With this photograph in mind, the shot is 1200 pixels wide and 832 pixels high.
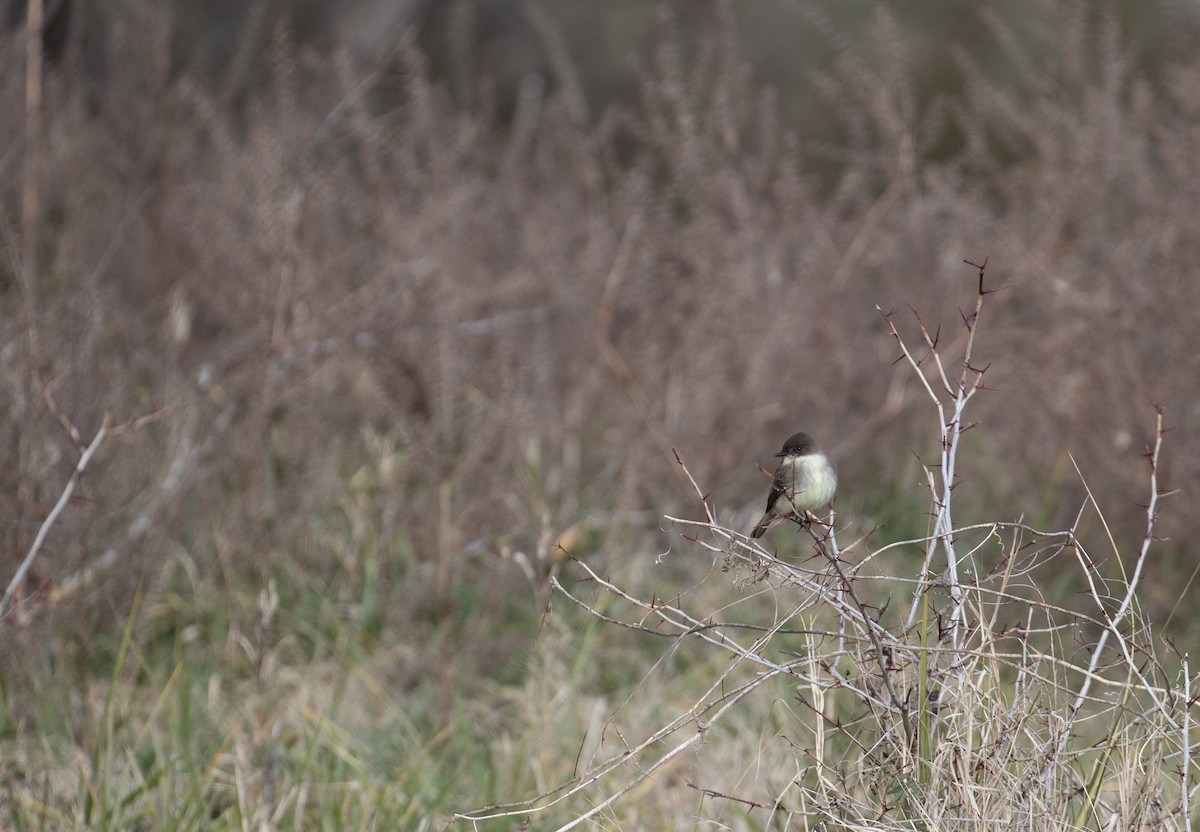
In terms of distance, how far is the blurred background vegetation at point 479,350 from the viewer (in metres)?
3.78

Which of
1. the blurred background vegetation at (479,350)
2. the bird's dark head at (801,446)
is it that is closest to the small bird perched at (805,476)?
the bird's dark head at (801,446)

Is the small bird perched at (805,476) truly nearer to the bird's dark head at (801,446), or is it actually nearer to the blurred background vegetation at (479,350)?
the bird's dark head at (801,446)

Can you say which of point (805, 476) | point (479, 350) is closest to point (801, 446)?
point (805, 476)

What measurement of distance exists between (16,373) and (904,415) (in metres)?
3.41

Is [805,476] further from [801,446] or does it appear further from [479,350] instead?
[479,350]

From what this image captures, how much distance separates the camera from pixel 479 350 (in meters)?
5.42

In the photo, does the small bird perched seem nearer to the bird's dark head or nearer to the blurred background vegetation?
the bird's dark head

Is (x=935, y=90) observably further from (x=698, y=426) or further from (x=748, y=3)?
(x=698, y=426)

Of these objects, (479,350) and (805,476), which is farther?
(479,350)

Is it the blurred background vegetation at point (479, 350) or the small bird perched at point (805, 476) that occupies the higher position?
the small bird perched at point (805, 476)

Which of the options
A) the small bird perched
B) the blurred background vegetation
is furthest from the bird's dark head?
the blurred background vegetation

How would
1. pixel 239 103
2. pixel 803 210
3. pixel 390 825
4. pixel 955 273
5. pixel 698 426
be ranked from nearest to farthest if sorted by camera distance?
pixel 390 825 < pixel 698 426 < pixel 955 273 < pixel 803 210 < pixel 239 103

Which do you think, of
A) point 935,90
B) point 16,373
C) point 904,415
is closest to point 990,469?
point 904,415

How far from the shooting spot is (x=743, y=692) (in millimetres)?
1876
